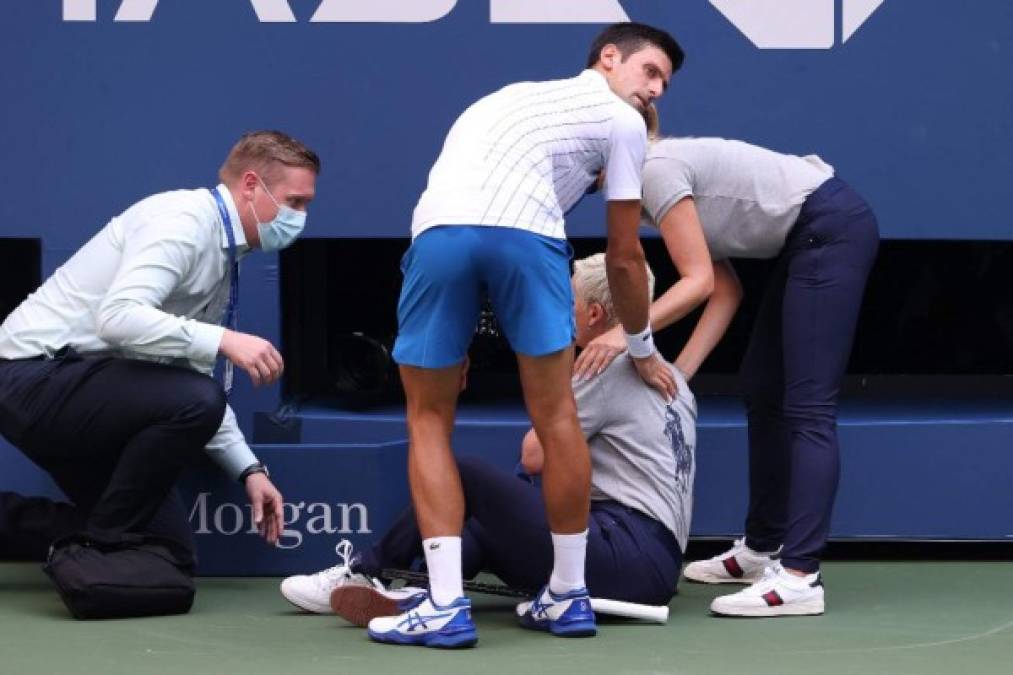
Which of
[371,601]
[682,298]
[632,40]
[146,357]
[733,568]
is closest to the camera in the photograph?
[371,601]

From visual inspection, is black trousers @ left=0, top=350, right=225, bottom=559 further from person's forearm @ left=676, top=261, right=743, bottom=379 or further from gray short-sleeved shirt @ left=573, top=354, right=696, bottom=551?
person's forearm @ left=676, top=261, right=743, bottom=379

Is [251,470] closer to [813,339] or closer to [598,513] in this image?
[598,513]

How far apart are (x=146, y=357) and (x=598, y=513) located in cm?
106

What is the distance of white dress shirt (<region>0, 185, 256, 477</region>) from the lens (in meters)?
4.06

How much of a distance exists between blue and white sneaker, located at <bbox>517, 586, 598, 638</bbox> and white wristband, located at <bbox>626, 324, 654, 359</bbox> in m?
0.48

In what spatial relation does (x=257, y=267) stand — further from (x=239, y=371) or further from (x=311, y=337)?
(x=311, y=337)

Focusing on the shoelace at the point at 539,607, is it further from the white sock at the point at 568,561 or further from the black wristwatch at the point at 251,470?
the black wristwatch at the point at 251,470

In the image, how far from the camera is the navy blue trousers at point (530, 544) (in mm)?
3875

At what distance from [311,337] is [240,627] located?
6.33ft

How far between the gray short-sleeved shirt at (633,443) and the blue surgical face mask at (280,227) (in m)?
0.80

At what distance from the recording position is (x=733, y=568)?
15.0 ft

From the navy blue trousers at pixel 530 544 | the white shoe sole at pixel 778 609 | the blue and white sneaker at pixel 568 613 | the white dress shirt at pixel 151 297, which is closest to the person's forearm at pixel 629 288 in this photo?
the navy blue trousers at pixel 530 544

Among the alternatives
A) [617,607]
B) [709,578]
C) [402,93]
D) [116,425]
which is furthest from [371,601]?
[402,93]

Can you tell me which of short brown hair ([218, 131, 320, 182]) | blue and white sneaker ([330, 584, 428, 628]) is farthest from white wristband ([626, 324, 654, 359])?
short brown hair ([218, 131, 320, 182])
